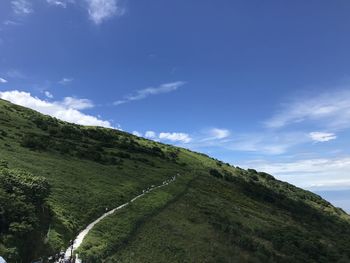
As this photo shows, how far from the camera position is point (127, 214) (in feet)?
171

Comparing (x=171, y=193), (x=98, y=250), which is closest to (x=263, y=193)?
(x=171, y=193)

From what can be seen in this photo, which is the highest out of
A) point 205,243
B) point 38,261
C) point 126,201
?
point 126,201

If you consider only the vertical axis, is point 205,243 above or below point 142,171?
below

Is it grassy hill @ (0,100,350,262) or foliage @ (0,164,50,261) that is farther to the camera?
grassy hill @ (0,100,350,262)

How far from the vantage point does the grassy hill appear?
36.9m

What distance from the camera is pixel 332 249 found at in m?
74.2

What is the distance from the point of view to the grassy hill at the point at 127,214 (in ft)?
121

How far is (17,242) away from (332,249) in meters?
59.3

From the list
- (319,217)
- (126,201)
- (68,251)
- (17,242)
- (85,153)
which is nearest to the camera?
(17,242)

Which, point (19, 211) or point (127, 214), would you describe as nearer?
point (19, 211)

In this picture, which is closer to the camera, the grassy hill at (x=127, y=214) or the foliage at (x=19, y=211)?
the foliage at (x=19, y=211)

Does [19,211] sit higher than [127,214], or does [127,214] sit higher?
[127,214]

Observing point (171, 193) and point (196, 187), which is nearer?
point (171, 193)

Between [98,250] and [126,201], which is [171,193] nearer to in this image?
[126,201]
